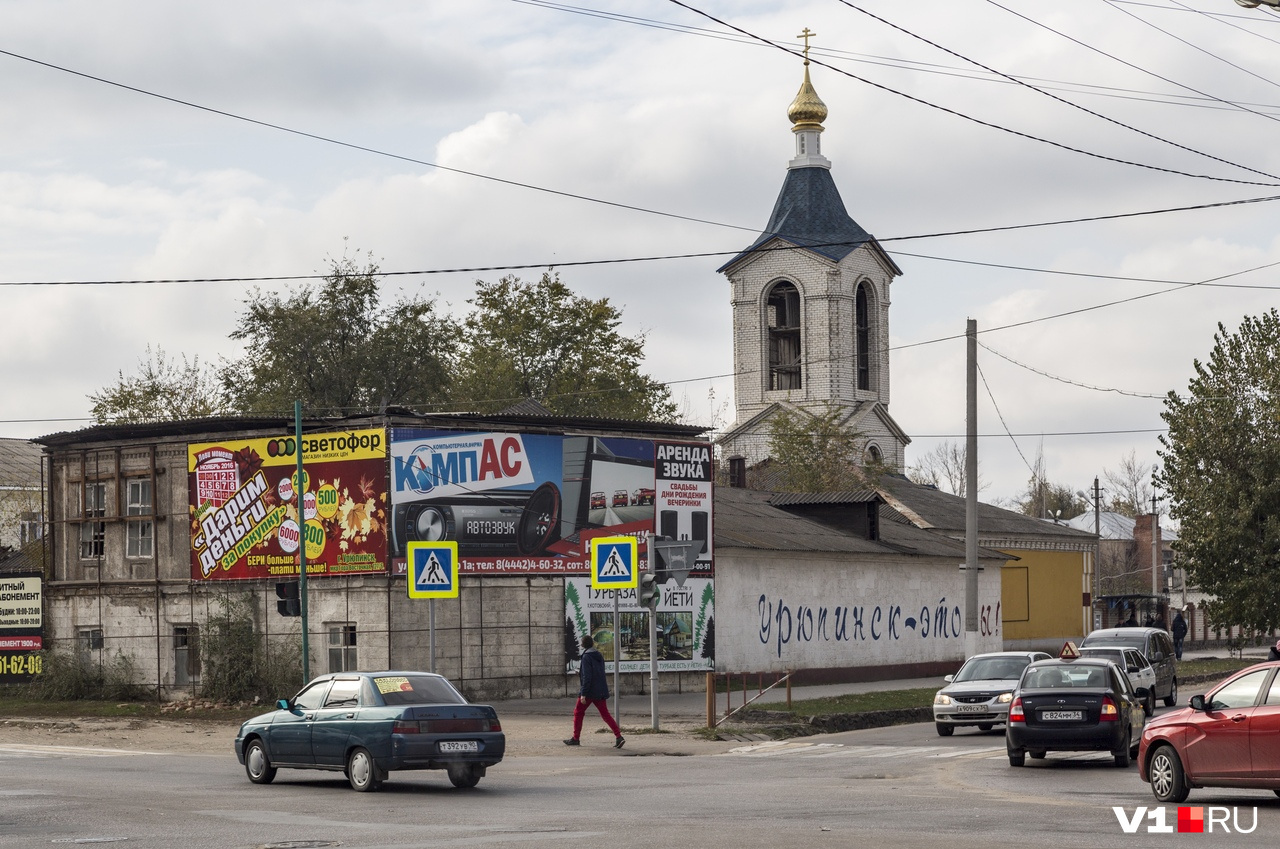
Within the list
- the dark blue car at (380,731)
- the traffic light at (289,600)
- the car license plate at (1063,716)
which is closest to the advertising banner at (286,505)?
the traffic light at (289,600)

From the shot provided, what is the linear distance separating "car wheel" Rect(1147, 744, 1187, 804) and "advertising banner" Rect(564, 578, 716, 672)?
19.7m

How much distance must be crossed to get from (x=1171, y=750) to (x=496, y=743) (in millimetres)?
7415

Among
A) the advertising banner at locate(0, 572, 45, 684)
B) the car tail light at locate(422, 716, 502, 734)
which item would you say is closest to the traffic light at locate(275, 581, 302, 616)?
the advertising banner at locate(0, 572, 45, 684)

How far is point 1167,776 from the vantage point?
15.9 m

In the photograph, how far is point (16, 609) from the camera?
40.7 meters

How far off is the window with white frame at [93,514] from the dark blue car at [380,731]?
69.8ft

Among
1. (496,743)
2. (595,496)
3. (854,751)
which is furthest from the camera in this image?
(595,496)

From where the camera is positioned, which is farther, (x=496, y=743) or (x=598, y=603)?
(x=598, y=603)

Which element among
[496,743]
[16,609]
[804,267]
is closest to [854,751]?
[496,743]

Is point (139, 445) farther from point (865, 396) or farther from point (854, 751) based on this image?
point (865, 396)

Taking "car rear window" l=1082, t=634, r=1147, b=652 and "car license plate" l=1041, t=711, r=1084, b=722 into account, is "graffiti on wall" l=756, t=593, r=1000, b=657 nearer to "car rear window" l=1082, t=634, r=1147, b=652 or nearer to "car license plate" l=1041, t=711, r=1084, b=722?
"car rear window" l=1082, t=634, r=1147, b=652

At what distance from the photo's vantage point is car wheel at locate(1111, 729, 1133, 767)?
20.7 m

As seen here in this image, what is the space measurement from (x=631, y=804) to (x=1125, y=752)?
7.70 metres

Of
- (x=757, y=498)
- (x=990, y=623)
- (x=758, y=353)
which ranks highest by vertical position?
(x=758, y=353)
